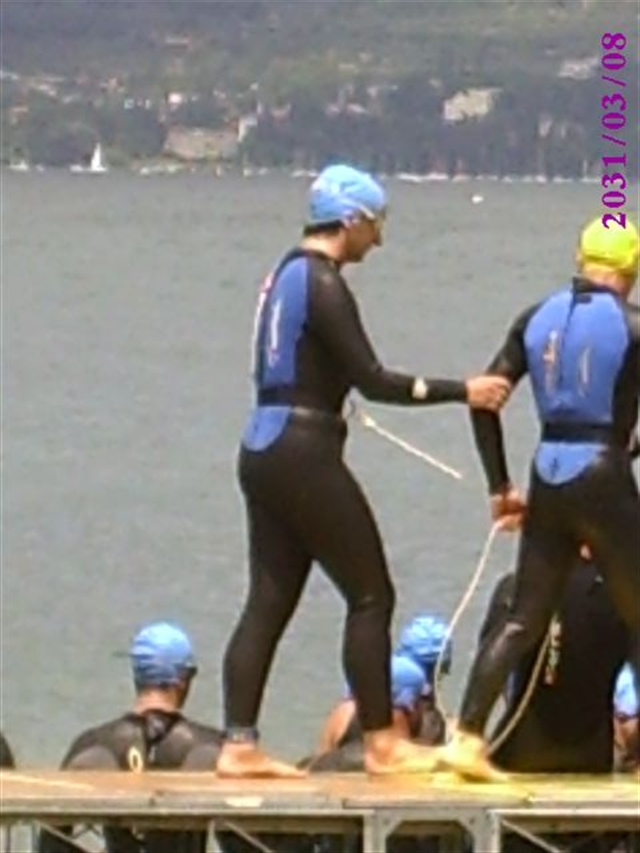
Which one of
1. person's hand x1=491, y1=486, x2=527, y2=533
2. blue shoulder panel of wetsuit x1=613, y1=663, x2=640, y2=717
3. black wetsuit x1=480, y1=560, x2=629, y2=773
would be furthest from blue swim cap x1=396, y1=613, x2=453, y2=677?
person's hand x1=491, y1=486, x2=527, y2=533

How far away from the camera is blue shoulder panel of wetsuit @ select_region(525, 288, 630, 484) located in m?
13.6

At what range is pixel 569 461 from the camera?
13766mm

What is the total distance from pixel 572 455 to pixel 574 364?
0.98 ft

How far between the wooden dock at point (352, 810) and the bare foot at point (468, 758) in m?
0.32

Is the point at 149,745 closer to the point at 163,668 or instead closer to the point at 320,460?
the point at 163,668

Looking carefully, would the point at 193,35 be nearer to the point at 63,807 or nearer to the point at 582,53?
the point at 582,53

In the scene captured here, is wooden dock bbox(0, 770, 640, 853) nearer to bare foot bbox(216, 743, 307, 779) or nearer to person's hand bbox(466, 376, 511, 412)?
bare foot bbox(216, 743, 307, 779)

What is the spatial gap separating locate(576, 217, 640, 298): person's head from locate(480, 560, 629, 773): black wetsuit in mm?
979

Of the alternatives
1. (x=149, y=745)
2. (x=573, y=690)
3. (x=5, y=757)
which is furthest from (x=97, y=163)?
(x=573, y=690)

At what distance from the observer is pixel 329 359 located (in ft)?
45.1

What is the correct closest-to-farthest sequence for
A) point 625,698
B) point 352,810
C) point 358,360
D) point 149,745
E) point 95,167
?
point 352,810, point 358,360, point 149,745, point 625,698, point 95,167

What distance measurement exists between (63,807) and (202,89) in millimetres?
123871

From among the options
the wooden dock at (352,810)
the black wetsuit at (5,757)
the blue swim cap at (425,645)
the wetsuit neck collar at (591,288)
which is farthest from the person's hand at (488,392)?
the black wetsuit at (5,757)

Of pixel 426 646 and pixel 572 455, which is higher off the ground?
pixel 572 455
